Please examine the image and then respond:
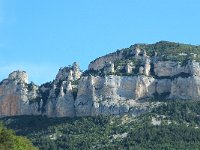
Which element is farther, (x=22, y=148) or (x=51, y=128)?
(x=51, y=128)

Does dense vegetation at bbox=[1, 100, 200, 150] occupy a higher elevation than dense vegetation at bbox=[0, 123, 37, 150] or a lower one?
higher

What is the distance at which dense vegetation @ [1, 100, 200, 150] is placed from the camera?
180 metres

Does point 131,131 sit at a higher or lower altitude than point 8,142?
higher

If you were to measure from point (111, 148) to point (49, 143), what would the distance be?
14.3 metres

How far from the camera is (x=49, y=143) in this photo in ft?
607

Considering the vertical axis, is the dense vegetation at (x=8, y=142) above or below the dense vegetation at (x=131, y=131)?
below

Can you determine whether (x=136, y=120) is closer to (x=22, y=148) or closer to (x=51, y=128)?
(x=51, y=128)

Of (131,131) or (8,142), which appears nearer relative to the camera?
(8,142)

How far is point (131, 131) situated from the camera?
18750 centimetres

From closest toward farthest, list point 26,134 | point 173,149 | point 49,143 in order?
point 173,149 → point 49,143 → point 26,134

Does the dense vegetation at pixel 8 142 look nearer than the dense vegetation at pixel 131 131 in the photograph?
Yes

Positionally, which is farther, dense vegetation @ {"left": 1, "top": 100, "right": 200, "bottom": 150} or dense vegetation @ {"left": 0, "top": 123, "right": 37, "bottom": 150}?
dense vegetation @ {"left": 1, "top": 100, "right": 200, "bottom": 150}

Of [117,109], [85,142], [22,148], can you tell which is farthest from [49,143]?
[22,148]

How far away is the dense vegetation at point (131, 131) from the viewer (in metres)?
180
